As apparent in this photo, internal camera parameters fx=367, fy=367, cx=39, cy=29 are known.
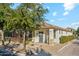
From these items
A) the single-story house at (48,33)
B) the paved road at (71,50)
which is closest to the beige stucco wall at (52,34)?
the single-story house at (48,33)

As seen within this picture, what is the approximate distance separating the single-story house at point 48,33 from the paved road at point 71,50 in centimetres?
16

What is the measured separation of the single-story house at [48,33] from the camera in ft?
18.3

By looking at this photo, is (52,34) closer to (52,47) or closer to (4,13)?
(52,47)

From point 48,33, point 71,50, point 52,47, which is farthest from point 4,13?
point 71,50

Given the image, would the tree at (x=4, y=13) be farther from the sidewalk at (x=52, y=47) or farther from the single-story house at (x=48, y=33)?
the sidewalk at (x=52, y=47)

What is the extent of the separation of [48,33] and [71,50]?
433mm

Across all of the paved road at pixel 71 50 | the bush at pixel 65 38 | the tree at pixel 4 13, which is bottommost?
the paved road at pixel 71 50

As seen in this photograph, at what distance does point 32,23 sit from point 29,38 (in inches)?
9.6

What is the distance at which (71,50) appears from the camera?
5.54m

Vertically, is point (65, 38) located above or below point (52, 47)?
above

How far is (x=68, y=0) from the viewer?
552 centimetres

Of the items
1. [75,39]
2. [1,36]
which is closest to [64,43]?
[75,39]

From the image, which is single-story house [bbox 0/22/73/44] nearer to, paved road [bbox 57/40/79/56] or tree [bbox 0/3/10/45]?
paved road [bbox 57/40/79/56]

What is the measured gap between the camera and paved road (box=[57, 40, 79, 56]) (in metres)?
5.49
